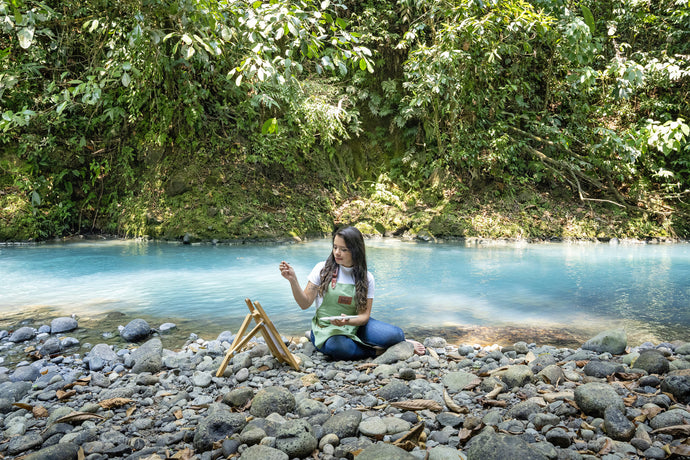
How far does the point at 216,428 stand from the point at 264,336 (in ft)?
2.94

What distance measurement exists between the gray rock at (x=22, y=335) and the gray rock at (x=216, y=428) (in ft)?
8.42

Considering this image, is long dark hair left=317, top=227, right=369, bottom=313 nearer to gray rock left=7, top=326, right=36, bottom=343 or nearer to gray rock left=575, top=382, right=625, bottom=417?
gray rock left=575, top=382, right=625, bottom=417

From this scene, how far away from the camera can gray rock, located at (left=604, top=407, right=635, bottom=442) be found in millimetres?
1877

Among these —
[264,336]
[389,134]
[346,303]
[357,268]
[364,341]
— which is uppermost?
[389,134]

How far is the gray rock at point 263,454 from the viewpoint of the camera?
Result: 1735 mm

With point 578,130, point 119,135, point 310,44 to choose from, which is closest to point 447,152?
point 578,130

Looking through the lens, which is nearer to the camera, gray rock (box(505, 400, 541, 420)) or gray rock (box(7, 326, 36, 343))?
gray rock (box(505, 400, 541, 420))

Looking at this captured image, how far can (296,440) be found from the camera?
1.84 metres

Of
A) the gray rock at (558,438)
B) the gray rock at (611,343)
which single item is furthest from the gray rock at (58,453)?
the gray rock at (611,343)

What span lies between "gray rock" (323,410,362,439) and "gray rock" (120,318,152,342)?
2.39 meters

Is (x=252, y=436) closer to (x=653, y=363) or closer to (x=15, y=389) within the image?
(x=15, y=389)

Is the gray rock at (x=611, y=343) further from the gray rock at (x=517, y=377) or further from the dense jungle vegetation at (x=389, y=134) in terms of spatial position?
the dense jungle vegetation at (x=389, y=134)

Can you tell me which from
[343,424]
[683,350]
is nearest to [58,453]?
[343,424]

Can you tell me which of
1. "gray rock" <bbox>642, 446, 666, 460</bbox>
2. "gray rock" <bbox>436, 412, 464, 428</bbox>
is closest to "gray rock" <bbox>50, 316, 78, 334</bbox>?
"gray rock" <bbox>436, 412, 464, 428</bbox>
